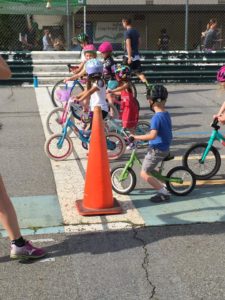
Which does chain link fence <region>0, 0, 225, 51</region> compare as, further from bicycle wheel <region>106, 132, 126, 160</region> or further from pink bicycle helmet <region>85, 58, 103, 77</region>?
pink bicycle helmet <region>85, 58, 103, 77</region>

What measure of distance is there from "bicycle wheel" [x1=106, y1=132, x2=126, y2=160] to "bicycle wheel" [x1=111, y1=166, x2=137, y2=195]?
4.87ft

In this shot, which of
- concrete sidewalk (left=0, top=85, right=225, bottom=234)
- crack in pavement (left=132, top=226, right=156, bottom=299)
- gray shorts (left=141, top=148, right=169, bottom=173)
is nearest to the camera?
crack in pavement (left=132, top=226, right=156, bottom=299)

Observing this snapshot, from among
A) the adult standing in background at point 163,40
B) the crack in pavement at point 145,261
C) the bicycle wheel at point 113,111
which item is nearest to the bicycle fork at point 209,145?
the crack in pavement at point 145,261

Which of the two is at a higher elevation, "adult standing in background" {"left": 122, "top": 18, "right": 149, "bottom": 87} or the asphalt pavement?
"adult standing in background" {"left": 122, "top": 18, "right": 149, "bottom": 87}

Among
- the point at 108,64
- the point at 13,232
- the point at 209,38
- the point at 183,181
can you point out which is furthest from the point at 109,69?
the point at 209,38

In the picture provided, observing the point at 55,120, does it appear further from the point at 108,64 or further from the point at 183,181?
the point at 183,181

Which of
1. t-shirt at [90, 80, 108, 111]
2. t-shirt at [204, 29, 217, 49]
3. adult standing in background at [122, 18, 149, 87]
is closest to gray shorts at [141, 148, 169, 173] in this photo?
t-shirt at [90, 80, 108, 111]

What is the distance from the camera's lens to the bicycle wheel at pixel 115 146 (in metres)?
7.68

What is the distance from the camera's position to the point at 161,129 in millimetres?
5730

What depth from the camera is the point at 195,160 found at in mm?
6703

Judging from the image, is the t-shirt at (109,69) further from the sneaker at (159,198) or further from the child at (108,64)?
the sneaker at (159,198)

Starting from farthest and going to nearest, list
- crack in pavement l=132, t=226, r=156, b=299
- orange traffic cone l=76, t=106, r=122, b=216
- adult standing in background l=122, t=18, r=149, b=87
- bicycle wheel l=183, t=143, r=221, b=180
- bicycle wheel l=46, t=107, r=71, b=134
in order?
adult standing in background l=122, t=18, r=149, b=87 → bicycle wheel l=46, t=107, r=71, b=134 → bicycle wheel l=183, t=143, r=221, b=180 → orange traffic cone l=76, t=106, r=122, b=216 → crack in pavement l=132, t=226, r=156, b=299

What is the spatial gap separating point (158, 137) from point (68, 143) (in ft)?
7.01

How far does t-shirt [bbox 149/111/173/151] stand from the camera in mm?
5684
